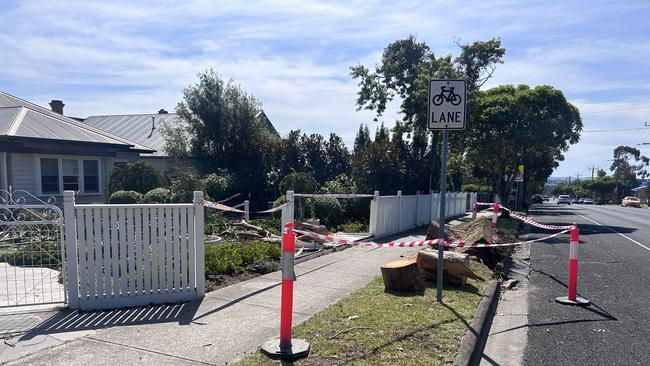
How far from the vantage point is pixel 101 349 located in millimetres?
4730

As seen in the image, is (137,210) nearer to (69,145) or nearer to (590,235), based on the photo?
(69,145)

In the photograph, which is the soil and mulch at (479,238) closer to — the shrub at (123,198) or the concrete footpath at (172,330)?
the concrete footpath at (172,330)

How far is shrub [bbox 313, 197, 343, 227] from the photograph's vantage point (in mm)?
15781

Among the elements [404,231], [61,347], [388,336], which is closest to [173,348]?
[61,347]

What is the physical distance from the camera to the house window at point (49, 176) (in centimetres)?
1703

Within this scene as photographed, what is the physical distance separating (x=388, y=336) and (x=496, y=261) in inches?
236

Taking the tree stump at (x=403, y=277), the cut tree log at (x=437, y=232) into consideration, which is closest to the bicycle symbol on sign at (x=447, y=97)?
the tree stump at (x=403, y=277)

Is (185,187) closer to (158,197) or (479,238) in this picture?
(158,197)

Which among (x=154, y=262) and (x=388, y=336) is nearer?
(x=388, y=336)

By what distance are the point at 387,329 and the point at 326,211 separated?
10504 mm

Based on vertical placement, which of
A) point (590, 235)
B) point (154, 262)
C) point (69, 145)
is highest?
point (69, 145)

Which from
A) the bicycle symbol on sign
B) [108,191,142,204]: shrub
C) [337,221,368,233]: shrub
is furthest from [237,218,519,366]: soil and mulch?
[108,191,142,204]: shrub

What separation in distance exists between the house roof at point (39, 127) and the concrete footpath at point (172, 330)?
Answer: 11.6 meters

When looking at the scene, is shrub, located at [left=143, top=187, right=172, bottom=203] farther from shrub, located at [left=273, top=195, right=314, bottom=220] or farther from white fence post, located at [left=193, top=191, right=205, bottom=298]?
white fence post, located at [left=193, top=191, right=205, bottom=298]
